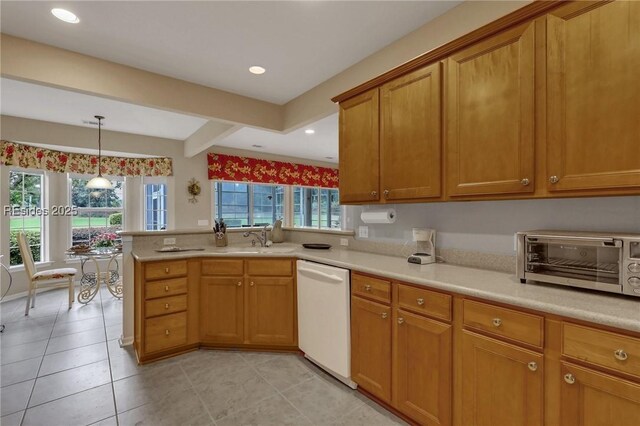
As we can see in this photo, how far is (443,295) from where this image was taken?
156cm

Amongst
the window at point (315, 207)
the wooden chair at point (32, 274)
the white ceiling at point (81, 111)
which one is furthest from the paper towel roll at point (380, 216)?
the window at point (315, 207)

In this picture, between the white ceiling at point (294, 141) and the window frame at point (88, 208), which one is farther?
the window frame at point (88, 208)

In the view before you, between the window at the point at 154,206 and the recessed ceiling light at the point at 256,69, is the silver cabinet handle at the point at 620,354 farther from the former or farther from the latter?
the window at the point at 154,206

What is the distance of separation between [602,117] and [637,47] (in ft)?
0.88

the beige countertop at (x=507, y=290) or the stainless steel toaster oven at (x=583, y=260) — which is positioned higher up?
the stainless steel toaster oven at (x=583, y=260)

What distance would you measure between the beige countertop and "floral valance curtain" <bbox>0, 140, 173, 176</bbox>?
139 inches

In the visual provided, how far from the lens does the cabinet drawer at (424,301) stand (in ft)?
5.08

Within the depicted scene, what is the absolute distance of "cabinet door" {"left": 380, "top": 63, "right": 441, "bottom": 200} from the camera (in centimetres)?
186

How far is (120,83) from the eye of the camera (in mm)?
2660

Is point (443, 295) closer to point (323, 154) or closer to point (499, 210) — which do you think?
point (499, 210)

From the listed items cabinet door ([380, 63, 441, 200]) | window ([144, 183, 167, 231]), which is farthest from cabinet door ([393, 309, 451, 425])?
window ([144, 183, 167, 231])

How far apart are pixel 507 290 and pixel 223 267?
7.12 feet

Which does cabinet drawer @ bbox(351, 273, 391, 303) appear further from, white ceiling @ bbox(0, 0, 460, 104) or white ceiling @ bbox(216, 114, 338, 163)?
white ceiling @ bbox(216, 114, 338, 163)

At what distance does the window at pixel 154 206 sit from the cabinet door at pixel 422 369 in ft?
16.9
